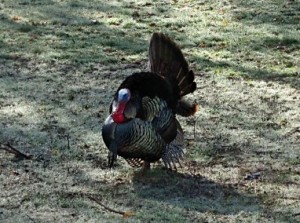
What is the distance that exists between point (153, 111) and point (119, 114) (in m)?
0.38

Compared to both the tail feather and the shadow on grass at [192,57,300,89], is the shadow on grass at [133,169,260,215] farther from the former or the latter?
the shadow on grass at [192,57,300,89]

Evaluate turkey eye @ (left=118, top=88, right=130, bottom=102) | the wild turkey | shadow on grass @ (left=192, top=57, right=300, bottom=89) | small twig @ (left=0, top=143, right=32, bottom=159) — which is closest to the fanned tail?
the wild turkey

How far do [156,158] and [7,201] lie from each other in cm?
110

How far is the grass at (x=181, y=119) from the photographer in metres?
5.41

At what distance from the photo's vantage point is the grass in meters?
5.41

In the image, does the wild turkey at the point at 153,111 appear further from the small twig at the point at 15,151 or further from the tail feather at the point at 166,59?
the small twig at the point at 15,151

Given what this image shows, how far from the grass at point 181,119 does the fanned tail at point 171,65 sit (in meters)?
0.58

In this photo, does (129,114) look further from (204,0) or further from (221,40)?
(204,0)

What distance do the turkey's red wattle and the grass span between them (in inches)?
21.4

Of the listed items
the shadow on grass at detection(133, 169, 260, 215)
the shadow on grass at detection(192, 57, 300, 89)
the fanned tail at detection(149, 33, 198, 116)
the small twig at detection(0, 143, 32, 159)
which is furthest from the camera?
the shadow on grass at detection(192, 57, 300, 89)

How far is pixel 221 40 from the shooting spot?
1005 cm

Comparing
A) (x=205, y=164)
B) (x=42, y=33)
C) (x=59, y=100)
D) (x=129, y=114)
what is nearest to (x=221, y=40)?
(x=42, y=33)

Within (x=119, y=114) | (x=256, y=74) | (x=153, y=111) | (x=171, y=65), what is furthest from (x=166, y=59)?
(x=256, y=74)

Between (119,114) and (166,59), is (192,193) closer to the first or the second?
(119,114)
